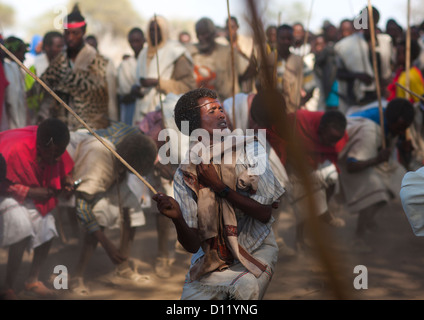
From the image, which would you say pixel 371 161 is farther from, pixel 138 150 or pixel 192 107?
pixel 192 107

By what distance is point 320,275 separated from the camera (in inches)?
218

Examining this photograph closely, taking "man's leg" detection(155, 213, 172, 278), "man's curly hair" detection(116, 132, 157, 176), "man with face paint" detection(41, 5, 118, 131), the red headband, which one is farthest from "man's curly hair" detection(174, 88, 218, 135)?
the red headband

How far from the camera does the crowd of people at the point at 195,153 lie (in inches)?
125

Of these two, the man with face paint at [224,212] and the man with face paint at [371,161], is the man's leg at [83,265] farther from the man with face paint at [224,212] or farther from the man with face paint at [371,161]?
the man with face paint at [371,161]

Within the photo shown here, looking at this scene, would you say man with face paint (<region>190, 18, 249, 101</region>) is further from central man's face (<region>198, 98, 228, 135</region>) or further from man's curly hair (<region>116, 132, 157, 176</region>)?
central man's face (<region>198, 98, 228, 135</region>)

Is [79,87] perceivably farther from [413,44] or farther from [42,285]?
[413,44]

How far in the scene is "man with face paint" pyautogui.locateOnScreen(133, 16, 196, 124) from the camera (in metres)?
6.75

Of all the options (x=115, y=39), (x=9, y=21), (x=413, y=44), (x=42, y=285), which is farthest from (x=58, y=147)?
(x=9, y=21)

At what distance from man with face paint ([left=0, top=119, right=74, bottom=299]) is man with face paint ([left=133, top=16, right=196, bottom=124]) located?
1821 millimetres

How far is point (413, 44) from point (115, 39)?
124ft

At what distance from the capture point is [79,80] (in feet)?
19.6

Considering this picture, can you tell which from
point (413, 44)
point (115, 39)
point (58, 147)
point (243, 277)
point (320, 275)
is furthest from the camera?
point (115, 39)

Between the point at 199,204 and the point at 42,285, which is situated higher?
the point at 199,204

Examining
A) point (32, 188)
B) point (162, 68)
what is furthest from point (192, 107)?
point (162, 68)
